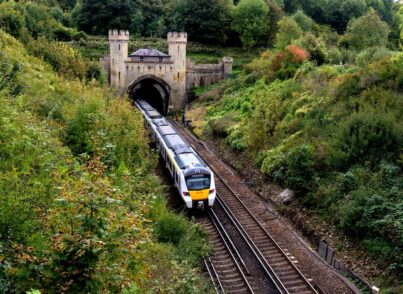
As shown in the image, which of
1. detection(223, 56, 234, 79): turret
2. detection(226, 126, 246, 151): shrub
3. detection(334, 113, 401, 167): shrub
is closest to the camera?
detection(334, 113, 401, 167): shrub

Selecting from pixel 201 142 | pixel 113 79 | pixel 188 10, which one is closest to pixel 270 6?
pixel 188 10

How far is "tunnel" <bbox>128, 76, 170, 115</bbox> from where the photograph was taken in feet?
143

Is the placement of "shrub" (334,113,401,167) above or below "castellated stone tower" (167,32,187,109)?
A: below

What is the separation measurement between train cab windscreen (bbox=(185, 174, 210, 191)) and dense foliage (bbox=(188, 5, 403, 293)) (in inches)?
157

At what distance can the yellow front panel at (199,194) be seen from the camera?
17.1 meters

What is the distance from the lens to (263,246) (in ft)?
50.0

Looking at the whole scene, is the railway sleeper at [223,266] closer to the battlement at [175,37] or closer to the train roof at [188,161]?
the train roof at [188,161]

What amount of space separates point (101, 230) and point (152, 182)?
397 inches

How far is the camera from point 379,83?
19.8 metres

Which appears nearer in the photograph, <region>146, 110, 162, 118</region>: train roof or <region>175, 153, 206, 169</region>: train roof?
<region>175, 153, 206, 169</region>: train roof

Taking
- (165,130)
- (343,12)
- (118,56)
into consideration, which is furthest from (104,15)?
(165,130)

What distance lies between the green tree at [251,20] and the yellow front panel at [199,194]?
4316 cm

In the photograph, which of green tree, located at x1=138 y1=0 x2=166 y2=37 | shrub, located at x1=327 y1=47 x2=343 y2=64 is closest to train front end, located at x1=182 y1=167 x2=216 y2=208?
shrub, located at x1=327 y1=47 x2=343 y2=64

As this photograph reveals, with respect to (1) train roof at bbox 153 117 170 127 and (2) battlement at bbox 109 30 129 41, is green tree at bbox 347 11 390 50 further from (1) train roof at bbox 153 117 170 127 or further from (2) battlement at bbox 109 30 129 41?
(2) battlement at bbox 109 30 129 41
